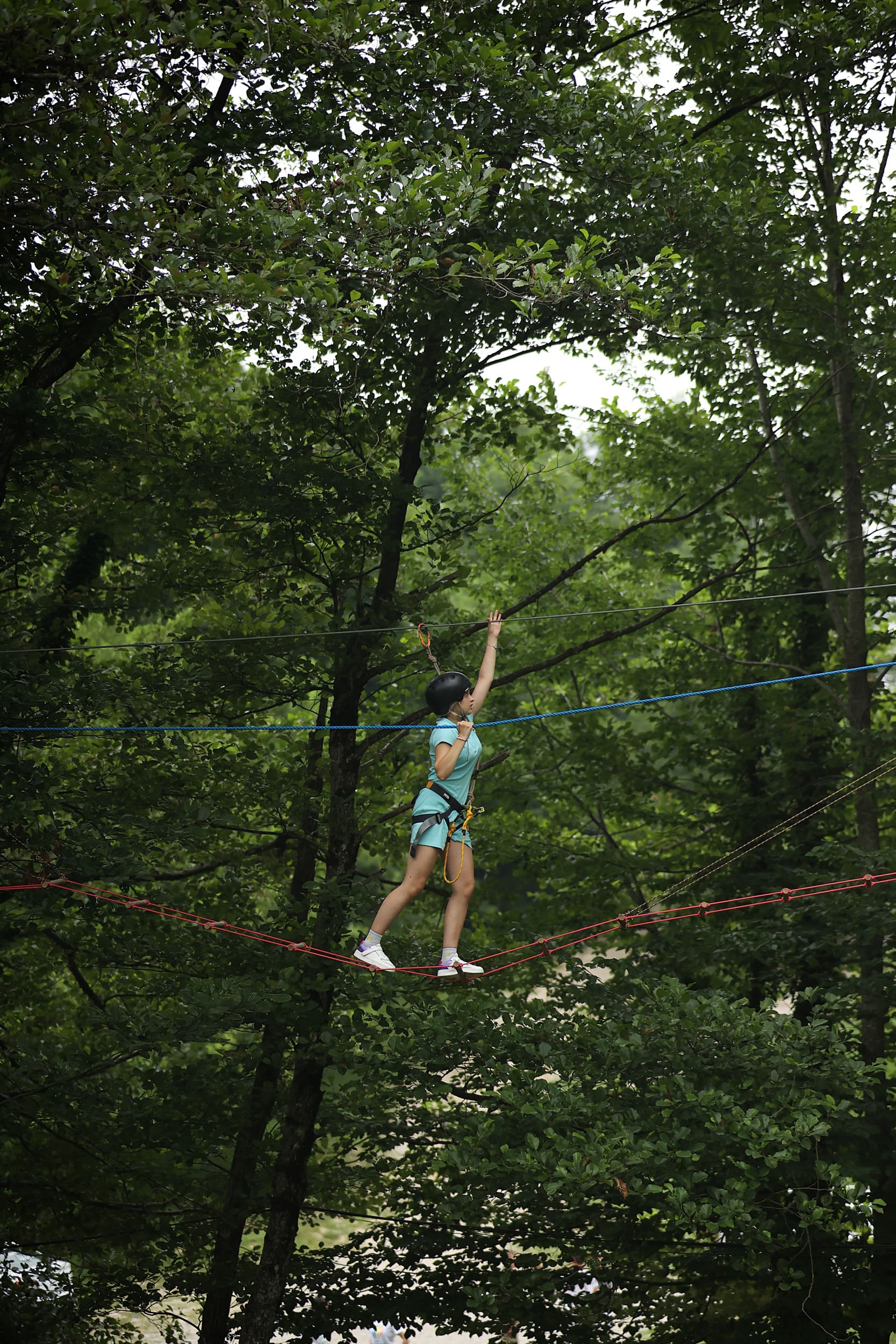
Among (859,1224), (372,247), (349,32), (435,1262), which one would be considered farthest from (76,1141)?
(349,32)

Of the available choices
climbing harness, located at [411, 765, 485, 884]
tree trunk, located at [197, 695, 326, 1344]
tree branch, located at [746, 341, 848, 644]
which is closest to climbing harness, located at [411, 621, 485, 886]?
climbing harness, located at [411, 765, 485, 884]

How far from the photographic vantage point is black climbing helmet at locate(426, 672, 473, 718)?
571 cm

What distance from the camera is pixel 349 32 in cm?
664

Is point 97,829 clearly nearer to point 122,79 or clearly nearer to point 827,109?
point 122,79

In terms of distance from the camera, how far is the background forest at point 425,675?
6469mm

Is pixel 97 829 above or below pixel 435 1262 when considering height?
above

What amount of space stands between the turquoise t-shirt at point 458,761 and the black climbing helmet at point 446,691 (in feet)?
0.29

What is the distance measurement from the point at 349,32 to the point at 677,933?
741cm

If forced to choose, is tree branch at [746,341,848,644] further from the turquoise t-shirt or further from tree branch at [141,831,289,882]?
the turquoise t-shirt

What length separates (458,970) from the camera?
605 centimetres

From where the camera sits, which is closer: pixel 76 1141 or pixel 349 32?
pixel 349 32

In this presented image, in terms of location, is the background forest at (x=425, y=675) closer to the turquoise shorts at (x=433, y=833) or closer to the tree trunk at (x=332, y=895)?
the tree trunk at (x=332, y=895)

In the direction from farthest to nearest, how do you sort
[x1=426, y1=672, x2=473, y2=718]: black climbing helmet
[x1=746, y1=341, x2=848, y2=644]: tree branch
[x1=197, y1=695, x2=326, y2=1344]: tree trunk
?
[x1=746, y1=341, x2=848, y2=644]: tree branch < [x1=197, y1=695, x2=326, y2=1344]: tree trunk < [x1=426, y1=672, x2=473, y2=718]: black climbing helmet

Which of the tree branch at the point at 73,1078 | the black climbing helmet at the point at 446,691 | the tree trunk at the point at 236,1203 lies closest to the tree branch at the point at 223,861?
the tree branch at the point at 73,1078
